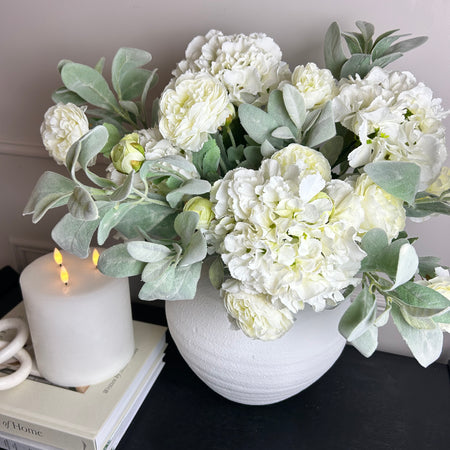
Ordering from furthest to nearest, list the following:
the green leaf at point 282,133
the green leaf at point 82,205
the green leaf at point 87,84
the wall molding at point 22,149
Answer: the wall molding at point 22,149
the green leaf at point 87,84
the green leaf at point 282,133
the green leaf at point 82,205

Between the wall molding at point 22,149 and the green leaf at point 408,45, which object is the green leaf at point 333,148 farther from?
the wall molding at point 22,149

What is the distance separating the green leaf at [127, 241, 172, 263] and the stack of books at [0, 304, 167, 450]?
25 centimetres

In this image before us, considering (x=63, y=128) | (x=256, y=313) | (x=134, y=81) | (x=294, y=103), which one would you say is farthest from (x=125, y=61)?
(x=256, y=313)

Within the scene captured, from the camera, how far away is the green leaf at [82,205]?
37 centimetres

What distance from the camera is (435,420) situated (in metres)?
0.64

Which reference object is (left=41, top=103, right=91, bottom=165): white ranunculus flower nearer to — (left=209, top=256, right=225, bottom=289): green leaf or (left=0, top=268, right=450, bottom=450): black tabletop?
(left=209, top=256, right=225, bottom=289): green leaf

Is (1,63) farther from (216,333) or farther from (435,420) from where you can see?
(435,420)

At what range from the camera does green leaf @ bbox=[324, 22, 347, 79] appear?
0.57 metres

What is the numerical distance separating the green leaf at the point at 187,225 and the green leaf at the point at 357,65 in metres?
0.26

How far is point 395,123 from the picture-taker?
0.44m

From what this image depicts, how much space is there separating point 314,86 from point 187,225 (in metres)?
0.19

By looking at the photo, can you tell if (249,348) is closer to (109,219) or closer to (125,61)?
(109,219)

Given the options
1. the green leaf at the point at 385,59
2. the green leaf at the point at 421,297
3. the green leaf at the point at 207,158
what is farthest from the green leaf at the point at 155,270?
the green leaf at the point at 385,59

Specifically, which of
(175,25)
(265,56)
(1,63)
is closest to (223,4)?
(175,25)
